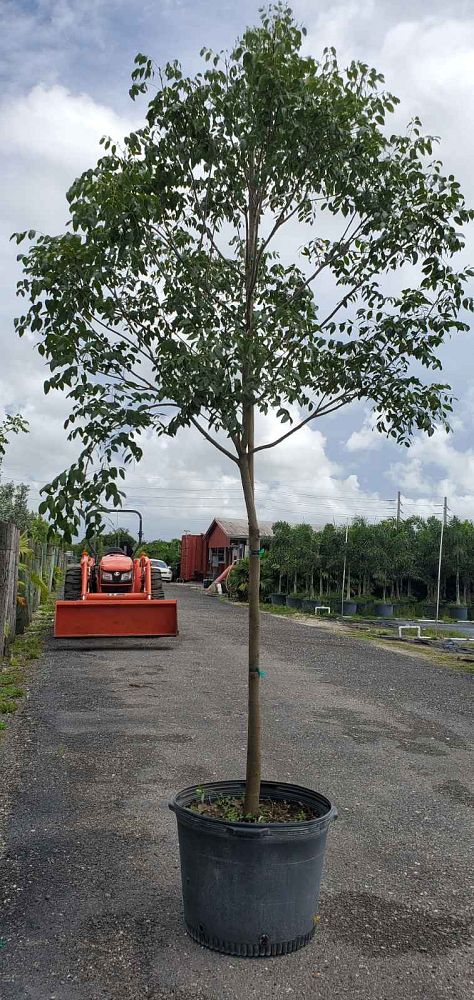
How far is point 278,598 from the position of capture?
29703mm

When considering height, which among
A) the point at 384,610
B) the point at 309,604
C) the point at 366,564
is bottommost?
the point at 384,610

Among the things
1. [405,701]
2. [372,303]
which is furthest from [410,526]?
[372,303]

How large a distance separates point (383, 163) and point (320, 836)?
3.17 metres

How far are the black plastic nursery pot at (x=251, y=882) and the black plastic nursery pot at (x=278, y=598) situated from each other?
25842mm

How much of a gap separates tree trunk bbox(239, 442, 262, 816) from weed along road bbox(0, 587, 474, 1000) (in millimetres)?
644

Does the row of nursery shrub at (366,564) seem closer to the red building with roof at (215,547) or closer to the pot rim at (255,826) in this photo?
the red building with roof at (215,547)

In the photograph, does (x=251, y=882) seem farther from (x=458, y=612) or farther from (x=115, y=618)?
(x=458, y=612)

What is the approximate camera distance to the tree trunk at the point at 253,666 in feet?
12.8

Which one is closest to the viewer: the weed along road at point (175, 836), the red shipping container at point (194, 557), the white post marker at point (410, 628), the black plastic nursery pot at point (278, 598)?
the weed along road at point (175, 836)

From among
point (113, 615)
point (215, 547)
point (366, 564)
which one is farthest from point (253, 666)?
point (215, 547)

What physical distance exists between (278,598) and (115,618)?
16.7 m

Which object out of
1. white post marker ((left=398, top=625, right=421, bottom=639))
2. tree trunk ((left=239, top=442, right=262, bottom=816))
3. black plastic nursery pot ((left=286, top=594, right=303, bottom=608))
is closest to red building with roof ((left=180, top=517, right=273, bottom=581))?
black plastic nursery pot ((left=286, top=594, right=303, bottom=608))

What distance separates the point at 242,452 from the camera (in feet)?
13.6

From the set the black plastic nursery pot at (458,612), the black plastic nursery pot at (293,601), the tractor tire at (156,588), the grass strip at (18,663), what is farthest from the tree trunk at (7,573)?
the black plastic nursery pot at (458,612)
